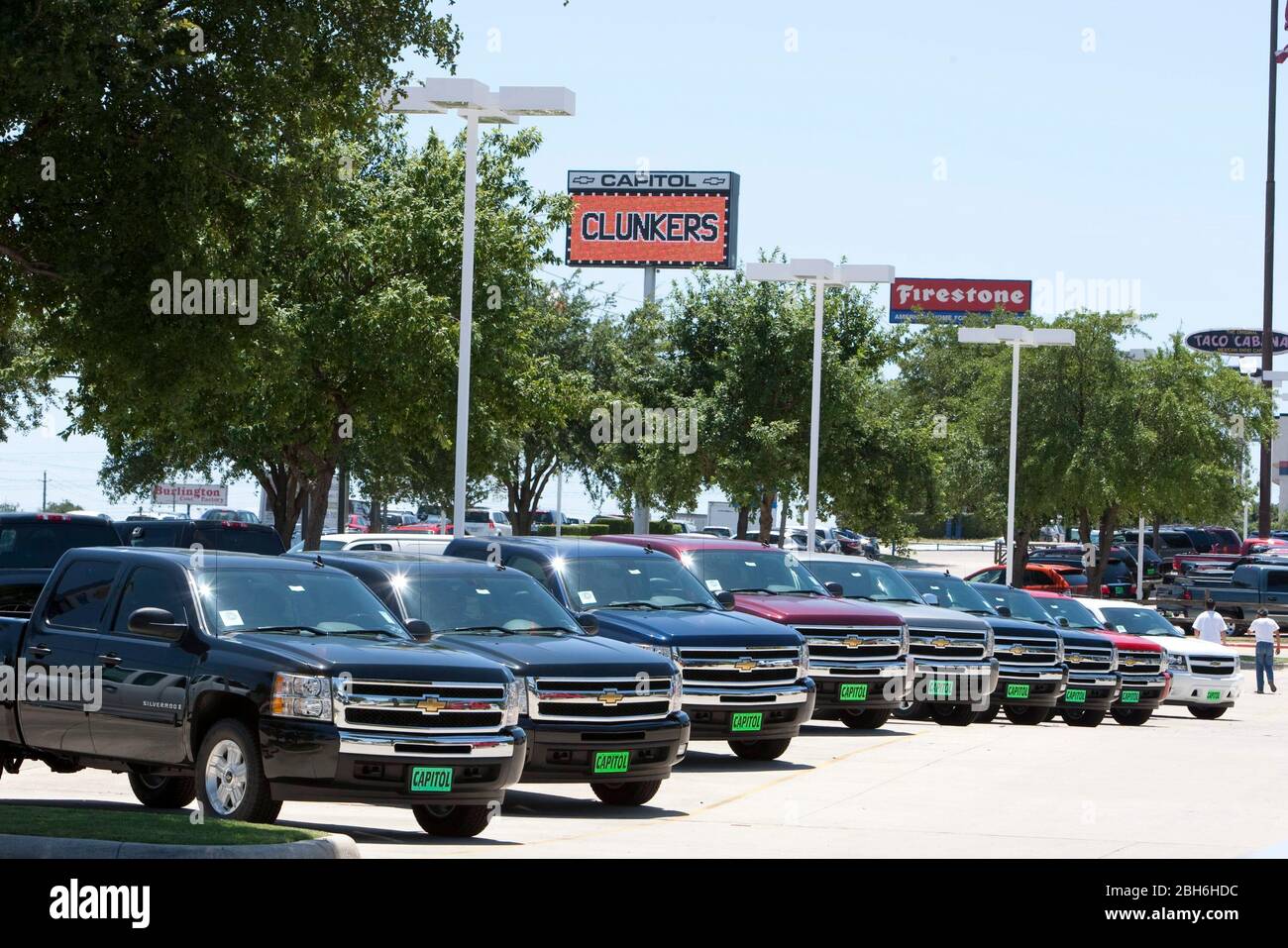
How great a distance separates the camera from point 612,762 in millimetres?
13250

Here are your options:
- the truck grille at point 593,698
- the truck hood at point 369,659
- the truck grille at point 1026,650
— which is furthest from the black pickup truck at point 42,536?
the truck grille at point 1026,650

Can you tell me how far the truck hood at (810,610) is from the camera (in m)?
19.0

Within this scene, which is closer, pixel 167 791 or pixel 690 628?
pixel 167 791

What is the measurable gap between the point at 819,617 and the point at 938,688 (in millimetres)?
3452

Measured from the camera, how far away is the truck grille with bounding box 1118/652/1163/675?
2653 cm

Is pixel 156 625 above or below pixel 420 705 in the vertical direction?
above

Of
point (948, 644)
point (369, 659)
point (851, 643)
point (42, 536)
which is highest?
point (42, 536)

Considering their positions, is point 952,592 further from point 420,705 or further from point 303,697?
point 303,697

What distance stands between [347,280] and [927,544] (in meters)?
67.7

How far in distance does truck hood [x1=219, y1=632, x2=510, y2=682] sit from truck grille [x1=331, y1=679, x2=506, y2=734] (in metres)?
0.06

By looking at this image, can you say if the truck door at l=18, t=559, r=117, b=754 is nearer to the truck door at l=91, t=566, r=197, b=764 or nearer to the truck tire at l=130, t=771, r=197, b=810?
the truck door at l=91, t=566, r=197, b=764

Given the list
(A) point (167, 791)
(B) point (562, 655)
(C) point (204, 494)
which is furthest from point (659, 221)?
(A) point (167, 791)

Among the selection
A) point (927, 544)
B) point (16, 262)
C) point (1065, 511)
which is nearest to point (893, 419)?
point (1065, 511)
